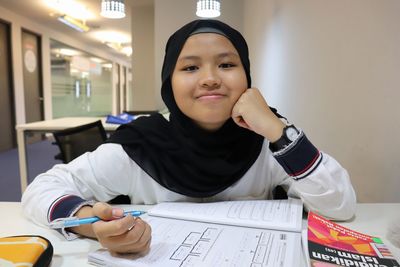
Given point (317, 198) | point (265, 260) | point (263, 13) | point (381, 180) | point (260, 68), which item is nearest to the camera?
point (265, 260)

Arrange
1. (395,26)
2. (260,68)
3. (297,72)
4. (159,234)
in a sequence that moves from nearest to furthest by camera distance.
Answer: (159,234) < (395,26) < (297,72) < (260,68)

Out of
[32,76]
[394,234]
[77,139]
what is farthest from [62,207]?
[32,76]

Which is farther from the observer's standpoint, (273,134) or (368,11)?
(368,11)

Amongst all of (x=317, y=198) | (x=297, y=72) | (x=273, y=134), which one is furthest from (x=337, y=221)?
(x=297, y=72)

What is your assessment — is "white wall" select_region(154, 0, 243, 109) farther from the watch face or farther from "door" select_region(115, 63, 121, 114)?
"door" select_region(115, 63, 121, 114)

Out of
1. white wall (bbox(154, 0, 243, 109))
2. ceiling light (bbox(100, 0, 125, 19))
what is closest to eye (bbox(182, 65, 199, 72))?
ceiling light (bbox(100, 0, 125, 19))

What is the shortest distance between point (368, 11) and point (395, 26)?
0.57ft

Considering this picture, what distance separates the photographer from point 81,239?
25.2 inches

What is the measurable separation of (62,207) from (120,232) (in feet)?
0.84

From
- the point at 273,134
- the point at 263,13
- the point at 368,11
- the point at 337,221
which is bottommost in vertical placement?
the point at 337,221

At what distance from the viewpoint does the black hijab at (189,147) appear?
0.87 metres

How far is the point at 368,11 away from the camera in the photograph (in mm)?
1051

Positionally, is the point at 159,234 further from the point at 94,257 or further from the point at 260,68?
the point at 260,68

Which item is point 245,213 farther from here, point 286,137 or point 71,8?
point 71,8
